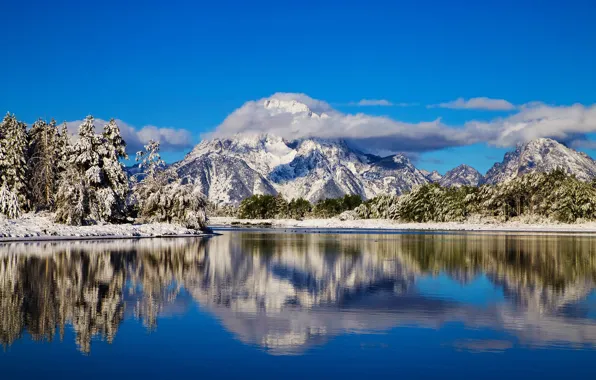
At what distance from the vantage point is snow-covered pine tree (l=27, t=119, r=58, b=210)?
9831cm

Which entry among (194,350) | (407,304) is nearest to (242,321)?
(194,350)

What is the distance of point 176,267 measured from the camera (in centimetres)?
3606

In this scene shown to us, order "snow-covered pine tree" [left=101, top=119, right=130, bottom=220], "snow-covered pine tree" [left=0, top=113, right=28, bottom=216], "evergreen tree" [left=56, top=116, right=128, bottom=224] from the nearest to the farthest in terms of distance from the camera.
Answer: "evergreen tree" [left=56, top=116, right=128, bottom=224] < "snow-covered pine tree" [left=101, top=119, right=130, bottom=220] < "snow-covered pine tree" [left=0, top=113, right=28, bottom=216]

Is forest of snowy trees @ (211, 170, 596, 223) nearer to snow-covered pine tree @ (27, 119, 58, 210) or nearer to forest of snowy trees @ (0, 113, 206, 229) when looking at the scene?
forest of snowy trees @ (0, 113, 206, 229)

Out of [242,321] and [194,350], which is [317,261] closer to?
[242,321]

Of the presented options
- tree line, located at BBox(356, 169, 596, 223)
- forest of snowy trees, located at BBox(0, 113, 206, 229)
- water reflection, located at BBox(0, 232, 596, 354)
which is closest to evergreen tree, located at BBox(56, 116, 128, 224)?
forest of snowy trees, located at BBox(0, 113, 206, 229)

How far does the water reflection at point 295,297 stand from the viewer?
57.1ft

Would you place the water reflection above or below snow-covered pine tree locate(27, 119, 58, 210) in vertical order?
below

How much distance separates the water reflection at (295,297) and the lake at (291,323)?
76 millimetres

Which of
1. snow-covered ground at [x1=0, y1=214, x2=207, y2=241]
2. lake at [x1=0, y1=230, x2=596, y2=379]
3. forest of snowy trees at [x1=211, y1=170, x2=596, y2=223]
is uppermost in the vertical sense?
forest of snowy trees at [x1=211, y1=170, x2=596, y2=223]

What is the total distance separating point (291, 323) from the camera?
1862 centimetres

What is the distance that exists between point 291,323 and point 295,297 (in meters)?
5.69

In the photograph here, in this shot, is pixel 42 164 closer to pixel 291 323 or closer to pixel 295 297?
pixel 295 297

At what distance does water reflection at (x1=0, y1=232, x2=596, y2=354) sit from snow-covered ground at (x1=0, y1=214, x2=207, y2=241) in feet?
84.0
